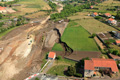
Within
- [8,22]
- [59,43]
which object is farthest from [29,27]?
[59,43]

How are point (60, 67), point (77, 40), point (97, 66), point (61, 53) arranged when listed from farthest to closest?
1. point (77, 40)
2. point (61, 53)
3. point (60, 67)
4. point (97, 66)

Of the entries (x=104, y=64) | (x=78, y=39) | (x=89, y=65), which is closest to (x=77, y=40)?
(x=78, y=39)

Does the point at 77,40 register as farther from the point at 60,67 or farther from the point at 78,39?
the point at 60,67

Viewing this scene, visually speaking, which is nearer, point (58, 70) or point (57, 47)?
point (58, 70)

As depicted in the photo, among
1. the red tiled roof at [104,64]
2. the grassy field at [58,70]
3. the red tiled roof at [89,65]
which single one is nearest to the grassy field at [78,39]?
the red tiled roof at [104,64]

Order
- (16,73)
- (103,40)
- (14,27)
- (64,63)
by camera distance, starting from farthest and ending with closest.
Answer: (14,27) → (103,40) → (64,63) → (16,73)

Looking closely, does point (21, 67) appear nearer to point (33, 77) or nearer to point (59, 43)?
point (33, 77)

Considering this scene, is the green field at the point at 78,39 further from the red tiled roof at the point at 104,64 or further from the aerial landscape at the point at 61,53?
the red tiled roof at the point at 104,64

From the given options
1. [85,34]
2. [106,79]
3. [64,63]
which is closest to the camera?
[106,79]

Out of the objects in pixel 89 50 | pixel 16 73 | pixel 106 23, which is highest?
pixel 106 23
